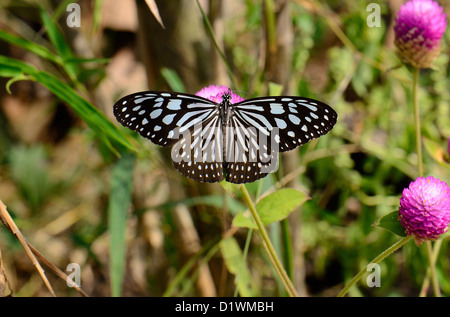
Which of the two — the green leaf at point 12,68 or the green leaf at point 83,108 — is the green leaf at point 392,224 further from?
the green leaf at point 12,68

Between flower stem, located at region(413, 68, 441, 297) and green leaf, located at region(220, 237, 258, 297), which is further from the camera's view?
green leaf, located at region(220, 237, 258, 297)

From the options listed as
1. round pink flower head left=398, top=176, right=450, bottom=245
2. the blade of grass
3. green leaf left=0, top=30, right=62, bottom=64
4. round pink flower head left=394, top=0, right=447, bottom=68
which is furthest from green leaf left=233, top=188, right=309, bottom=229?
green leaf left=0, top=30, right=62, bottom=64

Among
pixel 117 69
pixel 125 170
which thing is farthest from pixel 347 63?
pixel 117 69

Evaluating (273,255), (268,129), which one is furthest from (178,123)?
(273,255)

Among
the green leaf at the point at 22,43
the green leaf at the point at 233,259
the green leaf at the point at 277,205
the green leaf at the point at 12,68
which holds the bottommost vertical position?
the green leaf at the point at 233,259

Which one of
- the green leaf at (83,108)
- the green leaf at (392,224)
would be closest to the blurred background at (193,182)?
the green leaf at (83,108)

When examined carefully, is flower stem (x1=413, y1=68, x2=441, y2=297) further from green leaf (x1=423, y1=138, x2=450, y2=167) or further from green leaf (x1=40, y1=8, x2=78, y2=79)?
green leaf (x1=40, y1=8, x2=78, y2=79)

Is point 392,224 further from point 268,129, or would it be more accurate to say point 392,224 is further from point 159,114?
point 159,114
